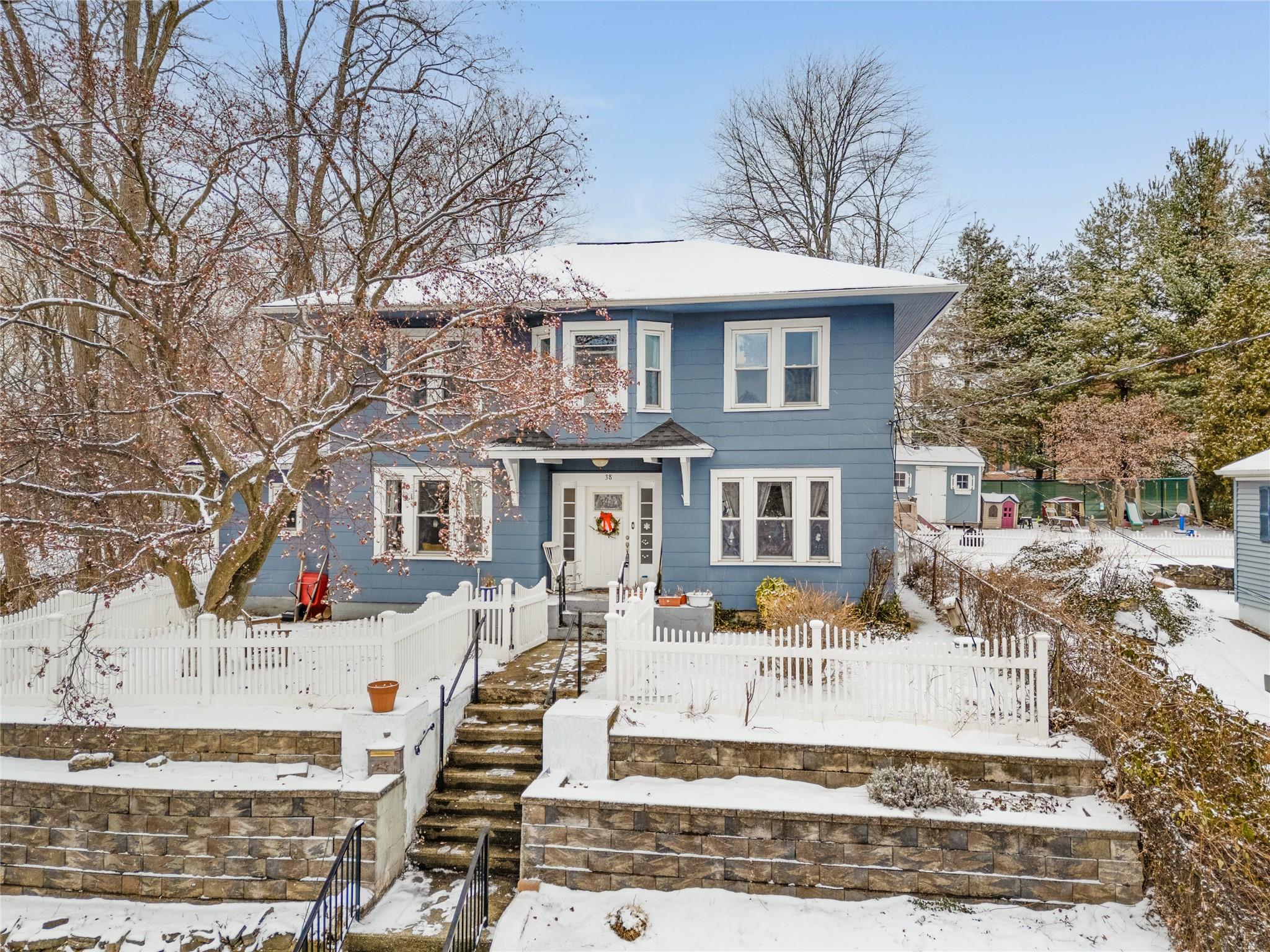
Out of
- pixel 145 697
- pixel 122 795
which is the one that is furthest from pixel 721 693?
pixel 145 697

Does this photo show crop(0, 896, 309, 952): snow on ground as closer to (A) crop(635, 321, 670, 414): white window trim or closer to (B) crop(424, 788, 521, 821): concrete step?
(B) crop(424, 788, 521, 821): concrete step

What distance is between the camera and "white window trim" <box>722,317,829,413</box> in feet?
37.3

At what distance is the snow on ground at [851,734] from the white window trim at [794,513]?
16.5ft

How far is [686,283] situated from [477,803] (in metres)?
8.95

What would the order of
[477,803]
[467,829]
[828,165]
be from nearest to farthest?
[467,829]
[477,803]
[828,165]

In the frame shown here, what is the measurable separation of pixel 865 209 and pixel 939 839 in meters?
22.2

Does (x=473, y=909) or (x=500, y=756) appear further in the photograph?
(x=500, y=756)

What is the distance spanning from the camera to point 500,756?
6.91m

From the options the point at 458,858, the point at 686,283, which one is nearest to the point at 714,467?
the point at 686,283

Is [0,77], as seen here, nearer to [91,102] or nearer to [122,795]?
[91,102]

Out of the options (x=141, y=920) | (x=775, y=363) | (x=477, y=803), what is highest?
(x=775, y=363)

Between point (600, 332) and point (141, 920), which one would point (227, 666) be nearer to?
point (141, 920)

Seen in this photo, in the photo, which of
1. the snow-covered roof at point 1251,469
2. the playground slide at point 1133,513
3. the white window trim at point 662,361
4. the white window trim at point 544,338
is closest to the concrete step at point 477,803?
the white window trim at point 662,361

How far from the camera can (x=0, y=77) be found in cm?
738
